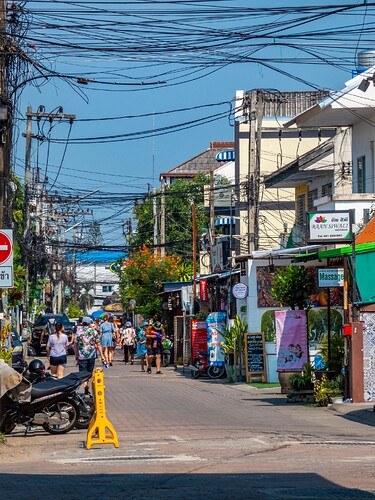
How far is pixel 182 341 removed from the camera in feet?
137

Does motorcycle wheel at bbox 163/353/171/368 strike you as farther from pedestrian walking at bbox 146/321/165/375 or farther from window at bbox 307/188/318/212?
window at bbox 307/188/318/212

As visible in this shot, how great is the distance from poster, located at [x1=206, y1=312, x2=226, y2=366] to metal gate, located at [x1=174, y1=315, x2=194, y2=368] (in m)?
4.42

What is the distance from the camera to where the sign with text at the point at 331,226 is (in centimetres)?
2197

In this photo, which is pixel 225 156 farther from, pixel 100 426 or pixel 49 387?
pixel 100 426

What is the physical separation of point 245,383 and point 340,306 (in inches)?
159

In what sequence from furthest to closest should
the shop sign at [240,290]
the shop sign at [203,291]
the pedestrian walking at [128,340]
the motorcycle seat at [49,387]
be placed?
the pedestrian walking at [128,340] < the shop sign at [203,291] < the shop sign at [240,290] < the motorcycle seat at [49,387]

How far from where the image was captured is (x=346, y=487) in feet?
36.1

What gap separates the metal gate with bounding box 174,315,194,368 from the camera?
131 feet

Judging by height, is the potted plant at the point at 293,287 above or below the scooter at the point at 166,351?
above

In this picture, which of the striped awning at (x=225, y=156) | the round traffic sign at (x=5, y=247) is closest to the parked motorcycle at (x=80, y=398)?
the round traffic sign at (x=5, y=247)

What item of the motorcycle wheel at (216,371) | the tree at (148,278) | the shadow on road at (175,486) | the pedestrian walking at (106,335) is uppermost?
the tree at (148,278)

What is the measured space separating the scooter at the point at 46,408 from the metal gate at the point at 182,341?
68.5 ft

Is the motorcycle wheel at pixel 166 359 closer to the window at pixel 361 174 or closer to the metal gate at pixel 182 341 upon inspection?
the metal gate at pixel 182 341

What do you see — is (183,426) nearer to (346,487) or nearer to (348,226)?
(348,226)
